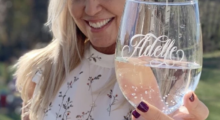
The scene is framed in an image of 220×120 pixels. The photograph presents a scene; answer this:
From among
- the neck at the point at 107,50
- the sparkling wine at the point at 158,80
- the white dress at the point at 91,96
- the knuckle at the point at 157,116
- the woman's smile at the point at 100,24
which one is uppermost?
the sparkling wine at the point at 158,80

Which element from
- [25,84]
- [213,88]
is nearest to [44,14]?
[213,88]

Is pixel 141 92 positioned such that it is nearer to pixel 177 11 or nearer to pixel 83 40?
pixel 177 11

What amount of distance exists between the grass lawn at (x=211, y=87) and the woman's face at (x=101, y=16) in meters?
4.93

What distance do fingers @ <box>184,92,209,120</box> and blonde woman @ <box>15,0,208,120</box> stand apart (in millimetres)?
534

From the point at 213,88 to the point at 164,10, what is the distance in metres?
6.87

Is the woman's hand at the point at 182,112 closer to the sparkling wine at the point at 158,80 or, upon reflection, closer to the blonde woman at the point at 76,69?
the sparkling wine at the point at 158,80

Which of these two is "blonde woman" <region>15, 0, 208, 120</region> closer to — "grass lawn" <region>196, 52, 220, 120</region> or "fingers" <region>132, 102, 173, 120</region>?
"fingers" <region>132, 102, 173, 120</region>

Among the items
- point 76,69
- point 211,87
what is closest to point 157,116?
point 76,69

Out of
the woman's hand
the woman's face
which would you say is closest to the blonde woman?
the woman's face

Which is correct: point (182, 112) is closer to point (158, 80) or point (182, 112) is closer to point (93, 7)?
point (158, 80)

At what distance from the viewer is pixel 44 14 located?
15930 mm

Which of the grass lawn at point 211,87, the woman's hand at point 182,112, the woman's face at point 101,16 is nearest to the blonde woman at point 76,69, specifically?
the woman's face at point 101,16

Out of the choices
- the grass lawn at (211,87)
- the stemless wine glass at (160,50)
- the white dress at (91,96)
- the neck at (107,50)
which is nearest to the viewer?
the stemless wine glass at (160,50)

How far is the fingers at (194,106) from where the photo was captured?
0.98 metres
